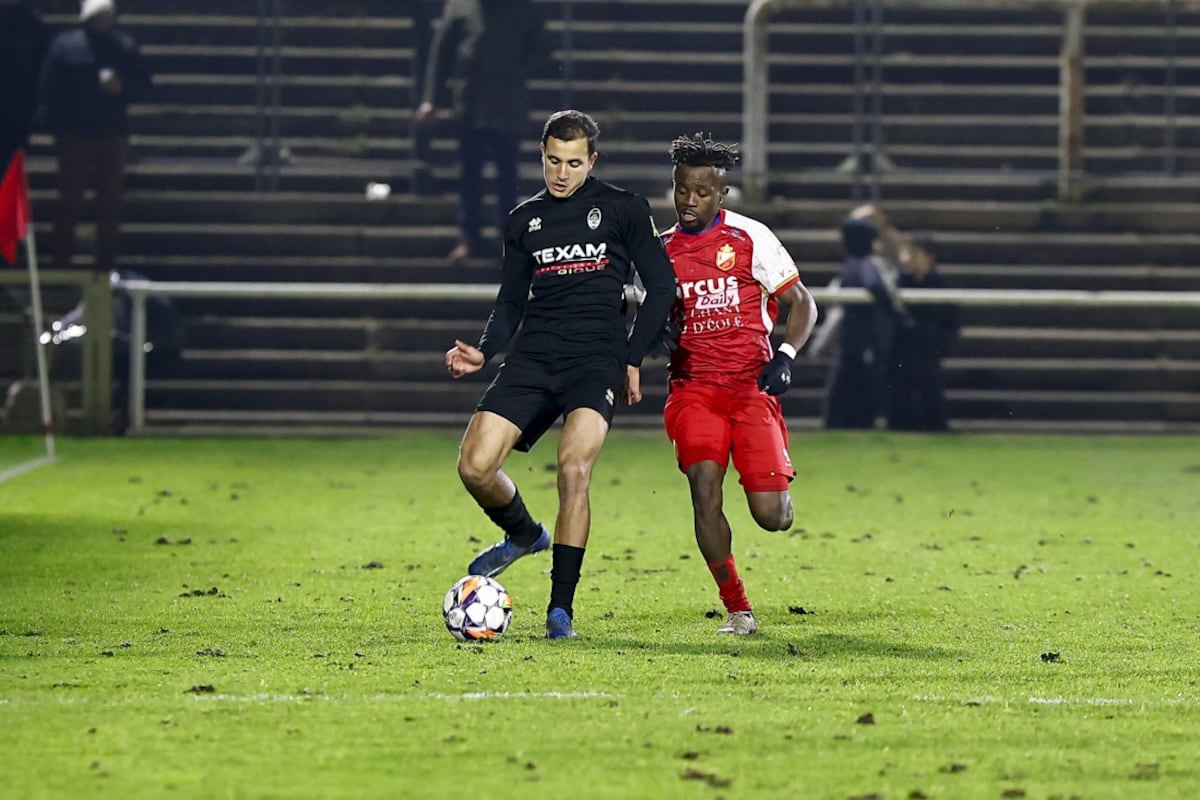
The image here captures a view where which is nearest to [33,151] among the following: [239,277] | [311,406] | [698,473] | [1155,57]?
[239,277]

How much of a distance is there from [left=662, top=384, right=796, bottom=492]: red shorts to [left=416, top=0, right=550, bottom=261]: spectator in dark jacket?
33.4 feet

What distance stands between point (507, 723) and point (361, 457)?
32.3ft

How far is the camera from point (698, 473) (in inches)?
309

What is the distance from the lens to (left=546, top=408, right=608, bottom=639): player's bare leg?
24.7ft

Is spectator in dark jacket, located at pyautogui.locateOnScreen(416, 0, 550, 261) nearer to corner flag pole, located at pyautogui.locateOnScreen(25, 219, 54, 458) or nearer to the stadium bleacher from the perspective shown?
the stadium bleacher

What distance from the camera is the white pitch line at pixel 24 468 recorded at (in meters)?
14.0

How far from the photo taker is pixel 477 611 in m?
7.41

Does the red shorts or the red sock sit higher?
the red shorts

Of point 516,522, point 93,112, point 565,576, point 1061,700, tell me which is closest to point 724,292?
point 516,522

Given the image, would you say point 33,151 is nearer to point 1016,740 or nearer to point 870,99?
point 870,99

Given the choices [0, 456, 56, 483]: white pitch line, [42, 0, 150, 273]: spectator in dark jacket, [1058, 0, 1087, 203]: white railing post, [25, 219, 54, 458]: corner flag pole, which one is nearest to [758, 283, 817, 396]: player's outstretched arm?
[0, 456, 56, 483]: white pitch line

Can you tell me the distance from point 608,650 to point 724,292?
1523 millimetres

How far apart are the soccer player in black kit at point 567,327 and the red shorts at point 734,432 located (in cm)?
26

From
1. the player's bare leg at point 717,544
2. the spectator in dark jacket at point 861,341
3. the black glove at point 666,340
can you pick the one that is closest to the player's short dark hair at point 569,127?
the black glove at point 666,340
